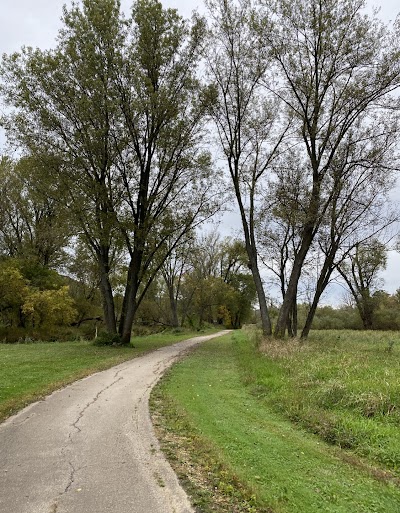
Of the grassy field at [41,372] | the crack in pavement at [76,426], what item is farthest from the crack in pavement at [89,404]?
the grassy field at [41,372]

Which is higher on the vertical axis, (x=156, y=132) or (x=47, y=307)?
(x=156, y=132)

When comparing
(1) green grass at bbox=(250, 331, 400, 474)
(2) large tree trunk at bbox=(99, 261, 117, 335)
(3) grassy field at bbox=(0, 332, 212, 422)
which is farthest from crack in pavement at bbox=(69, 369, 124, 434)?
(2) large tree trunk at bbox=(99, 261, 117, 335)

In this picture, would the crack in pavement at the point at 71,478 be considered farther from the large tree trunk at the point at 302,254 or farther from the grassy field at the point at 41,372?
the large tree trunk at the point at 302,254

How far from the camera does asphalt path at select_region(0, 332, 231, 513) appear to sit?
4.25 m

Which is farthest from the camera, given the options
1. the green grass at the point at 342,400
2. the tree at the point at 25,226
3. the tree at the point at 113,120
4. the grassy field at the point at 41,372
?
the tree at the point at 25,226

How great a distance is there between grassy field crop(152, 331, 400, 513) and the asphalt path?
1.25ft

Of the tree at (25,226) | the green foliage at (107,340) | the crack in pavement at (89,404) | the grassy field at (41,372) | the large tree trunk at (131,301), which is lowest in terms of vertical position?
the crack in pavement at (89,404)

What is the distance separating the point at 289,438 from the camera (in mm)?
6703

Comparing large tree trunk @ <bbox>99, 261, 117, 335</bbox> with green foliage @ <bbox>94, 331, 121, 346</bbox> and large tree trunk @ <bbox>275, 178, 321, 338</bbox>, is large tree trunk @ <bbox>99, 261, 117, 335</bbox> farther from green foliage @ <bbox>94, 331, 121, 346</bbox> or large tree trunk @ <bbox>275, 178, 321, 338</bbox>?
large tree trunk @ <bbox>275, 178, 321, 338</bbox>

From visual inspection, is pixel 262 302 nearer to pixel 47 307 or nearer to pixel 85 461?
pixel 47 307

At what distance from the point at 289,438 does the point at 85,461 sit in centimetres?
336

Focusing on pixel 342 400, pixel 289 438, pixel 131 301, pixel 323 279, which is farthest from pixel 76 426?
pixel 323 279

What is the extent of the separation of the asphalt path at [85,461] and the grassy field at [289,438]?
38 centimetres

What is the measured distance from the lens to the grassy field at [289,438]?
459 cm
